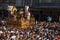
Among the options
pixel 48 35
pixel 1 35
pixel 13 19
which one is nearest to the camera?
pixel 1 35

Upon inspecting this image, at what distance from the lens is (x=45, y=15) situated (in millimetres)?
37219

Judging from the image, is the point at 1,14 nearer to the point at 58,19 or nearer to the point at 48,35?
the point at 58,19

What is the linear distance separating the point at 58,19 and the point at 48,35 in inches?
625

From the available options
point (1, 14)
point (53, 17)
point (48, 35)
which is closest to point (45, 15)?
point (53, 17)

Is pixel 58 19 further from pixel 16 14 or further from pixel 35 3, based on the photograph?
pixel 16 14

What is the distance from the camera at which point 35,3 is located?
3741cm

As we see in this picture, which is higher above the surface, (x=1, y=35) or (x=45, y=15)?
(x=1, y=35)

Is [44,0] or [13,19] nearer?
[13,19]

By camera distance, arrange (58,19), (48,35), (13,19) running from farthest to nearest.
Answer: (58,19)
(13,19)
(48,35)

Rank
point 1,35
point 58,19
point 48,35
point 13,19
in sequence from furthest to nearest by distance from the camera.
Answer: point 58,19, point 13,19, point 48,35, point 1,35

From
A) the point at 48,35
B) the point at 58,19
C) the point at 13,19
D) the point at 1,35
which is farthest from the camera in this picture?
the point at 58,19

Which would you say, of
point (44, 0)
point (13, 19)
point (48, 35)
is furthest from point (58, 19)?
point (48, 35)

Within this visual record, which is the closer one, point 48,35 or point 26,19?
point 48,35

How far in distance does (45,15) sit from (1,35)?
18.6 m
